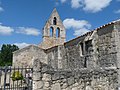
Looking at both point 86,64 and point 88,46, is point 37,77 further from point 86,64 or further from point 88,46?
point 88,46

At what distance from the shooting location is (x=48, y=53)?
68.9ft

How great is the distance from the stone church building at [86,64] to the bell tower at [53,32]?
22.1 feet

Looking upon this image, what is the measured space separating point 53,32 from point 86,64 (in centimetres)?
1595

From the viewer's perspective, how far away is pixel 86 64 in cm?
1230

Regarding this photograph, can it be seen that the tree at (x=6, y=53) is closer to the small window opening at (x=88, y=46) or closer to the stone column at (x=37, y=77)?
the small window opening at (x=88, y=46)

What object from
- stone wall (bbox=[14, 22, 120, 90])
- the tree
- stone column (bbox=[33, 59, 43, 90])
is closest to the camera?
stone column (bbox=[33, 59, 43, 90])

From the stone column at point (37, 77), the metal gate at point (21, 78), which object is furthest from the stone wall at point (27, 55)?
the stone column at point (37, 77)

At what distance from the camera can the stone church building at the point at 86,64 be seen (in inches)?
276

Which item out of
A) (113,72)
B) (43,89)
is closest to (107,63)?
(113,72)

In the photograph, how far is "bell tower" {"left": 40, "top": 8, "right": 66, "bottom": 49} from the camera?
26.9 meters

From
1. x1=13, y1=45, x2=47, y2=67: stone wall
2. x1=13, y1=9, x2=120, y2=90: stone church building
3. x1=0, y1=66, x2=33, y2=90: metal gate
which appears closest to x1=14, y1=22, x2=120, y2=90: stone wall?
x1=13, y1=9, x2=120, y2=90: stone church building

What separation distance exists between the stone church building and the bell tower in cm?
674

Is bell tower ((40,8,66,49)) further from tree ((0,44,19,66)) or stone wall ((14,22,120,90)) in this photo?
tree ((0,44,19,66))

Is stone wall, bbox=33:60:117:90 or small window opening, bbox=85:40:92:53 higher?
small window opening, bbox=85:40:92:53
